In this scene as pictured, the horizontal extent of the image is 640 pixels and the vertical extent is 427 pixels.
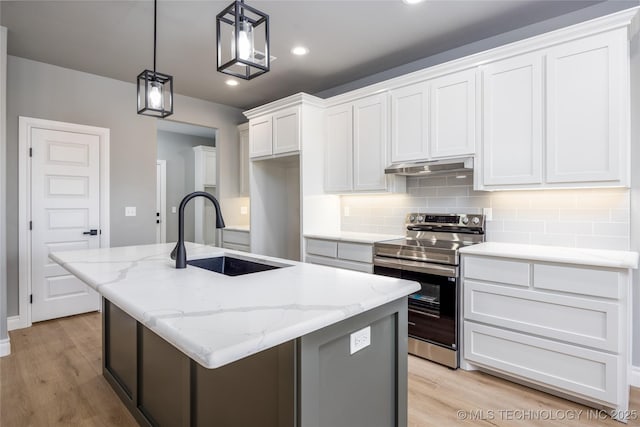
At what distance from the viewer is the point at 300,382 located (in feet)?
3.41

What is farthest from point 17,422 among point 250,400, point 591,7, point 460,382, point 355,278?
point 591,7

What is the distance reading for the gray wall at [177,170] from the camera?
→ 6.55 meters

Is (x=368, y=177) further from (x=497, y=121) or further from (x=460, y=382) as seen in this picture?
(x=460, y=382)

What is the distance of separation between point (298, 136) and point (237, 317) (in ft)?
9.46

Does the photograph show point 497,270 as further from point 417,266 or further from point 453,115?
point 453,115

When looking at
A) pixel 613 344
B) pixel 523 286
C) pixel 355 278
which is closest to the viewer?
pixel 355 278

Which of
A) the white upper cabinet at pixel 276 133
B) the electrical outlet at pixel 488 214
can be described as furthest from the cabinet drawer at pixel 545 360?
the white upper cabinet at pixel 276 133

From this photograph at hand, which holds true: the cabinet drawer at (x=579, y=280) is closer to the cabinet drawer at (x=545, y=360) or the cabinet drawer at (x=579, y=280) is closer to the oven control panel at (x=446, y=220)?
the cabinet drawer at (x=545, y=360)

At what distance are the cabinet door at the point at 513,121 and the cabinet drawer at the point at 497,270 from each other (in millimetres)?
602

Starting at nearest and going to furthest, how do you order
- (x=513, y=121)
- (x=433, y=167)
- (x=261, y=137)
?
(x=513, y=121) → (x=433, y=167) → (x=261, y=137)

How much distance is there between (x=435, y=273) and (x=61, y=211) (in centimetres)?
379

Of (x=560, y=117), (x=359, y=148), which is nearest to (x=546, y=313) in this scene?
(x=560, y=117)

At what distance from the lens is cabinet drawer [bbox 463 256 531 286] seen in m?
2.26

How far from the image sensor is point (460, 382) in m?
2.39
